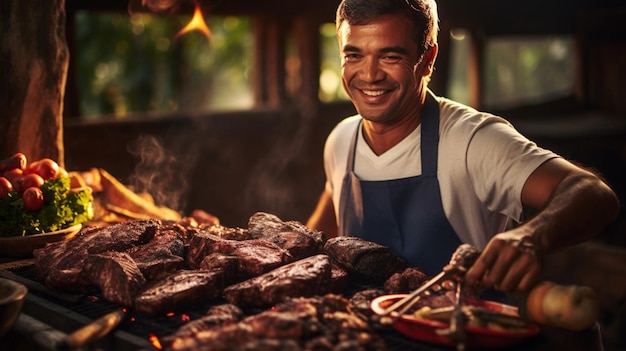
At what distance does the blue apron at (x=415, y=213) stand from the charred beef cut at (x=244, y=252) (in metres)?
0.96

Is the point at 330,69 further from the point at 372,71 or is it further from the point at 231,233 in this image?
the point at 231,233

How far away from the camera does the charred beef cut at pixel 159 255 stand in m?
4.06

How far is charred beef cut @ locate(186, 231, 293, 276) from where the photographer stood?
404 centimetres

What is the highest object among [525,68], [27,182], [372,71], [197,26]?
[197,26]

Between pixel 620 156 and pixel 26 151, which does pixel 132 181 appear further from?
pixel 620 156

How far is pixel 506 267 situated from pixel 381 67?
6.12ft

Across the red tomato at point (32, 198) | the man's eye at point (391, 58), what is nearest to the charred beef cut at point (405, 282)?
the man's eye at point (391, 58)

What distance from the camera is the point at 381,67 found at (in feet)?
15.7

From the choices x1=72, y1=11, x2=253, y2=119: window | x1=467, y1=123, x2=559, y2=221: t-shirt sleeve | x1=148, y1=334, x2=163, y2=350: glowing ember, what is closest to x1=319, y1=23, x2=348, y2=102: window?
x1=72, y1=11, x2=253, y2=119: window

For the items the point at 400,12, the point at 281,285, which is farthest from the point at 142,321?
the point at 400,12

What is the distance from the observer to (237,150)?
10219 millimetres

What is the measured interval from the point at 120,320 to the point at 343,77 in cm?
228

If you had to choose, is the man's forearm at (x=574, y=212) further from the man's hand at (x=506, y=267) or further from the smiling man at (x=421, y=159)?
the man's hand at (x=506, y=267)

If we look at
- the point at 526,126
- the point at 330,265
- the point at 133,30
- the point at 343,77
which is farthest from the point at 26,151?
the point at 133,30
